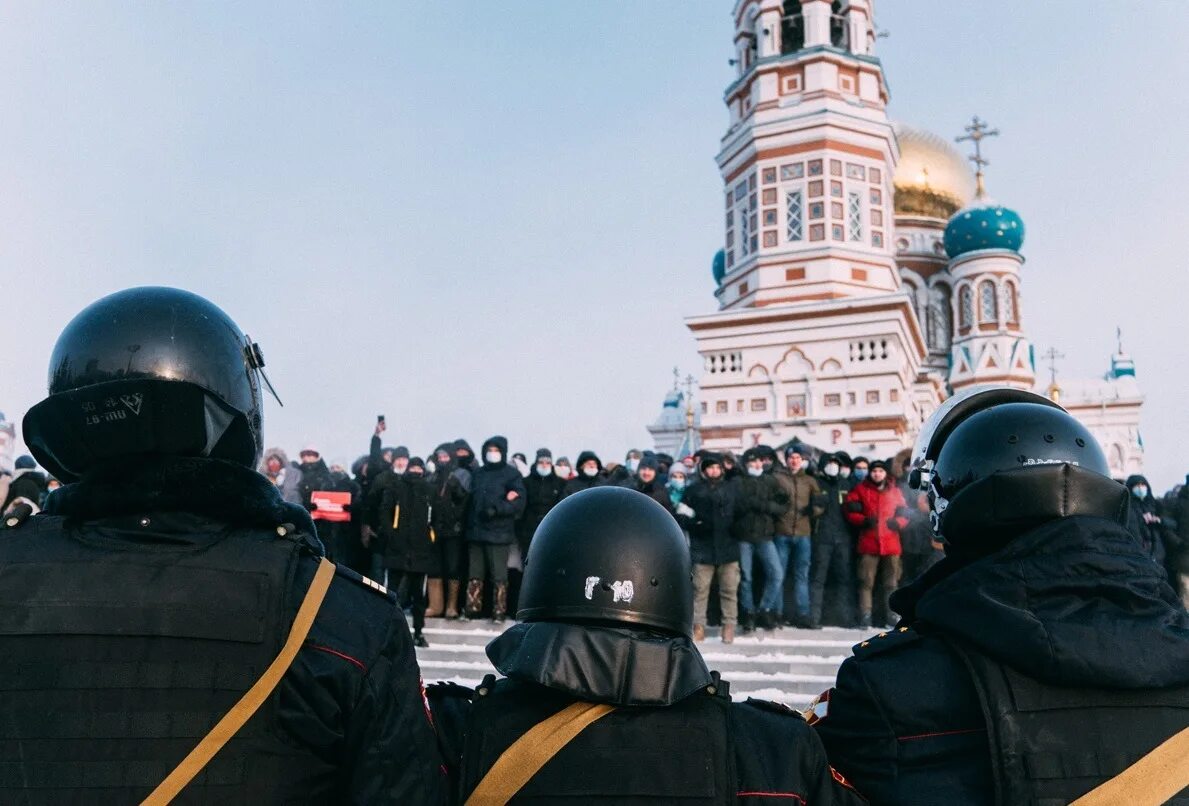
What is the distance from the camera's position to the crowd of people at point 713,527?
10.1m

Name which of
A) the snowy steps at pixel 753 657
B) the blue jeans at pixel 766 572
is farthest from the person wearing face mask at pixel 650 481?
the snowy steps at pixel 753 657

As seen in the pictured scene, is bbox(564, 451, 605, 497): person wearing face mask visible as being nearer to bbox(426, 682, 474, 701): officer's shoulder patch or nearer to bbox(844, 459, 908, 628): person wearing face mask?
bbox(844, 459, 908, 628): person wearing face mask

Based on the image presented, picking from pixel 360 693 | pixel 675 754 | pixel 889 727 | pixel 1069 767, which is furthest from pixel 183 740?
pixel 1069 767

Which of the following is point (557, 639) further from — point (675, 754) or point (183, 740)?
point (183, 740)

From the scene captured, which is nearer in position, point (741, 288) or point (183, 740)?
point (183, 740)

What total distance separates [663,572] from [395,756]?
2.52 feet

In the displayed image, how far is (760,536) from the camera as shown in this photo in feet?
32.9

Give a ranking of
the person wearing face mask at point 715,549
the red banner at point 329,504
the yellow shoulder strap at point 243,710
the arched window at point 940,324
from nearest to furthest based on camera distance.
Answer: the yellow shoulder strap at point 243,710 < the person wearing face mask at point 715,549 < the red banner at point 329,504 < the arched window at point 940,324

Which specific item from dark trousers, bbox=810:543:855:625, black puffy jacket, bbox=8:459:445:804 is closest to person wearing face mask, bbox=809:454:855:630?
dark trousers, bbox=810:543:855:625

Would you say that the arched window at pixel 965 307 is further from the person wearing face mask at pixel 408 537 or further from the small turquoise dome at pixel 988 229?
the person wearing face mask at pixel 408 537

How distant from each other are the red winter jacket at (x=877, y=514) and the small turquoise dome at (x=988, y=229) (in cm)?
3320

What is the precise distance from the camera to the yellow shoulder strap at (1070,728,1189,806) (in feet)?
6.70

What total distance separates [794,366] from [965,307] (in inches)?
648

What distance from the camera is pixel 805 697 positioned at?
8797 mm
